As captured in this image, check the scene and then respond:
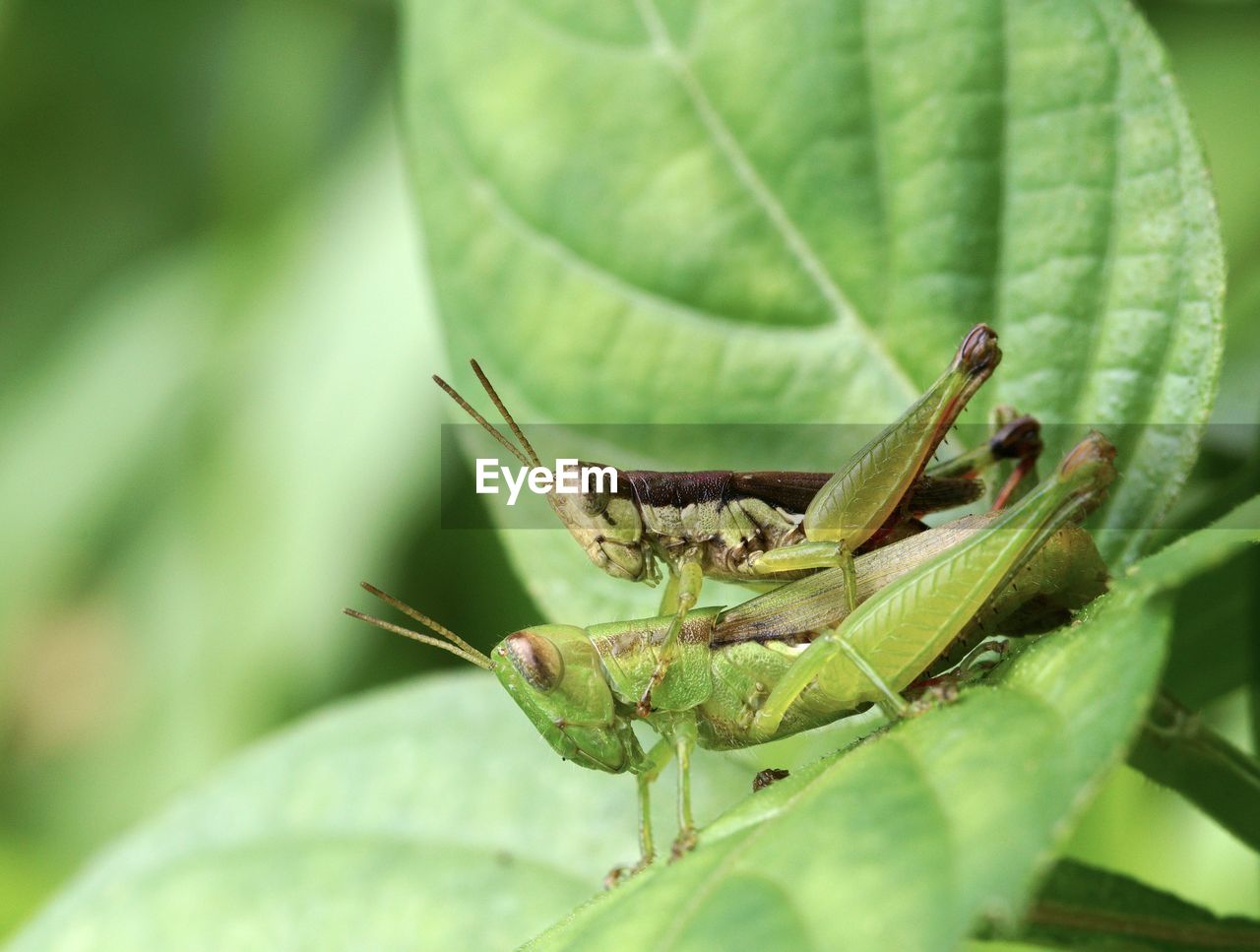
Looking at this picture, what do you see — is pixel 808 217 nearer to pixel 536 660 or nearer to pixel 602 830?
pixel 536 660

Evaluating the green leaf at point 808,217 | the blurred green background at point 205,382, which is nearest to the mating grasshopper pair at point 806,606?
the green leaf at point 808,217

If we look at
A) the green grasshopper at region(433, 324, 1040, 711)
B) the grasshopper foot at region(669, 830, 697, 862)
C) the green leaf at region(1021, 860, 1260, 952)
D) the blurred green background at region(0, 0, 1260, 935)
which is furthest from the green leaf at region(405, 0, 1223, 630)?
the blurred green background at region(0, 0, 1260, 935)

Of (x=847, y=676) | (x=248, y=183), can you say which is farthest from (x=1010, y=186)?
(x=248, y=183)

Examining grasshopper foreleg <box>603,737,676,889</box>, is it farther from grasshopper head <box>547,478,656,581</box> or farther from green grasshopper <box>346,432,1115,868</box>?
grasshopper head <box>547,478,656,581</box>

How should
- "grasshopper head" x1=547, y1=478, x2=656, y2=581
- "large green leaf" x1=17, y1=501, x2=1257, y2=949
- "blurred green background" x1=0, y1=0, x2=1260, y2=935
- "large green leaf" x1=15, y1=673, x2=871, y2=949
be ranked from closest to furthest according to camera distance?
"large green leaf" x1=17, y1=501, x2=1257, y2=949 < "grasshopper head" x1=547, y1=478, x2=656, y2=581 < "large green leaf" x1=15, y1=673, x2=871, y2=949 < "blurred green background" x1=0, y1=0, x2=1260, y2=935

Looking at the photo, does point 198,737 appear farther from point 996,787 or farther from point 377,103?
point 996,787

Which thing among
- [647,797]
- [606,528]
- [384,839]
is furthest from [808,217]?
[384,839]
